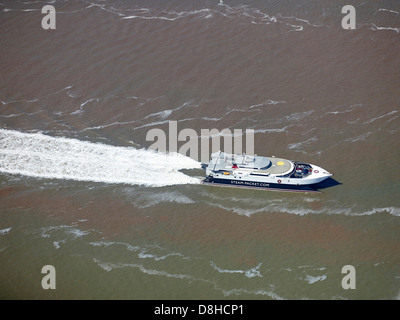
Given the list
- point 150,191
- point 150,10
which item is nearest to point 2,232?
point 150,191

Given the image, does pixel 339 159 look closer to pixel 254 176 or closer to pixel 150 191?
pixel 254 176

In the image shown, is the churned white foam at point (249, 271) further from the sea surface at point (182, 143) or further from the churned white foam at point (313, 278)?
the churned white foam at point (313, 278)

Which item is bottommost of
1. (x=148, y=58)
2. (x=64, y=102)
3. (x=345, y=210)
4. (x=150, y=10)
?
(x=345, y=210)

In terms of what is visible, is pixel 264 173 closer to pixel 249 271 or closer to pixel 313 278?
pixel 249 271

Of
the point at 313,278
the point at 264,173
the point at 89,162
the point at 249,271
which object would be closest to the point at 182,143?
the point at 89,162

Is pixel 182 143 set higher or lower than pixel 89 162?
higher

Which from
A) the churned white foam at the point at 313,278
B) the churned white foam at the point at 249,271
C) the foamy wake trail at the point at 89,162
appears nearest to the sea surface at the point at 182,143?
the churned white foam at the point at 249,271
